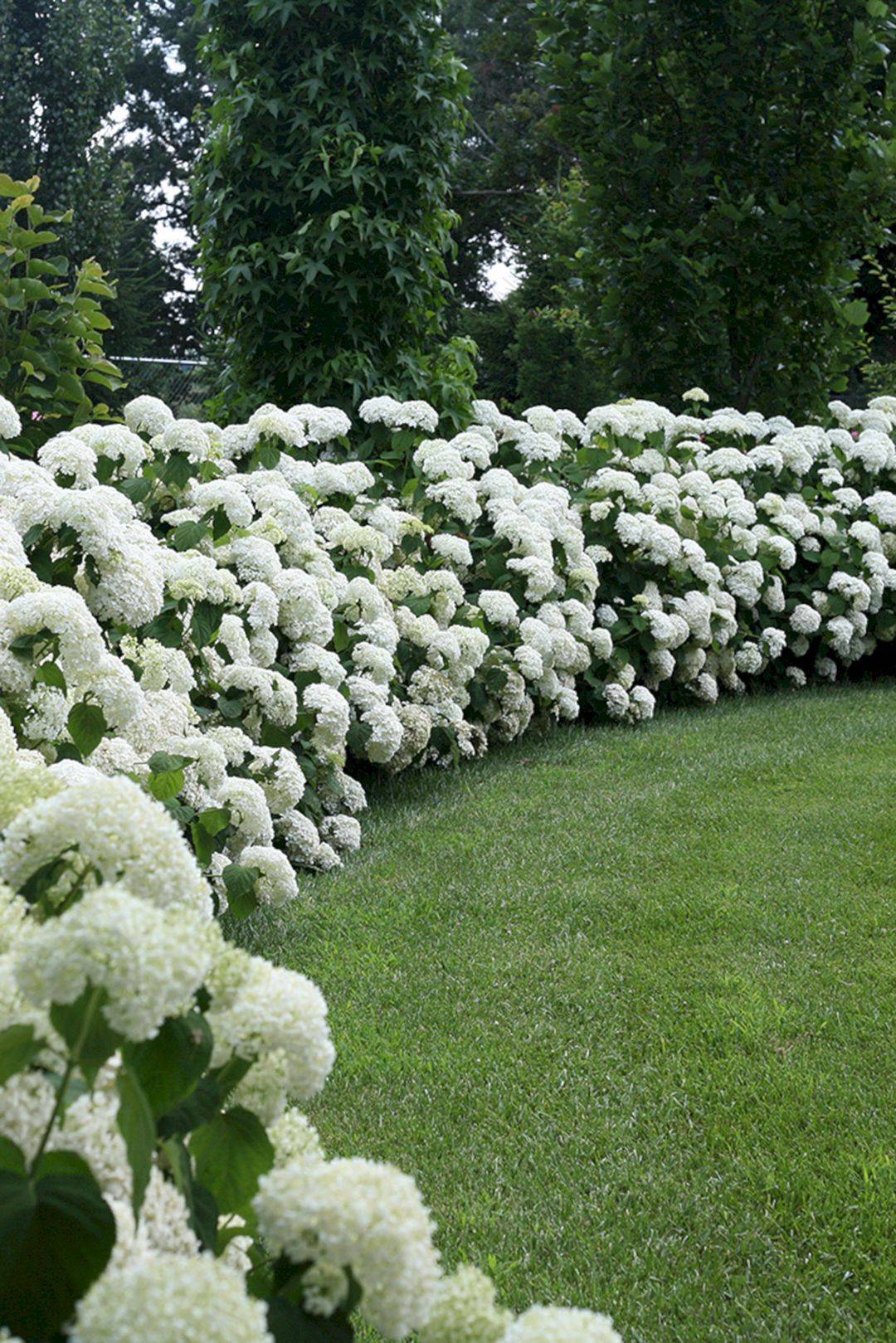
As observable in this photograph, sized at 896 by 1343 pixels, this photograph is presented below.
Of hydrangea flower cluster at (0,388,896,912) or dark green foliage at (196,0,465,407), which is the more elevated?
dark green foliage at (196,0,465,407)

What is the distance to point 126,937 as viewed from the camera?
2.66 feet

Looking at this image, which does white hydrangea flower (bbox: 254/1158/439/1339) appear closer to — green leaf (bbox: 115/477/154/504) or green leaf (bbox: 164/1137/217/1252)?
green leaf (bbox: 164/1137/217/1252)

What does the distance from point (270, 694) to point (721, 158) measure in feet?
18.1

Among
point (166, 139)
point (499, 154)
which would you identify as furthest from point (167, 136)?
point (499, 154)

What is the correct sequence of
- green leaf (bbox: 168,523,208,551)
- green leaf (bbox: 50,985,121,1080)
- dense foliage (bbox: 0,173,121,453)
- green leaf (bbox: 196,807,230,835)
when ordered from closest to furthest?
green leaf (bbox: 50,985,121,1080) < green leaf (bbox: 196,807,230,835) < green leaf (bbox: 168,523,208,551) < dense foliage (bbox: 0,173,121,453)

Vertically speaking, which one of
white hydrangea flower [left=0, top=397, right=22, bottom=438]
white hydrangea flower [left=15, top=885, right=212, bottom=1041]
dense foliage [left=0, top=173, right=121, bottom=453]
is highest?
dense foliage [left=0, top=173, right=121, bottom=453]

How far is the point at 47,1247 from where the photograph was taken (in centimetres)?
80

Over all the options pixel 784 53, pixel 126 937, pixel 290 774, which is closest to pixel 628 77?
pixel 784 53

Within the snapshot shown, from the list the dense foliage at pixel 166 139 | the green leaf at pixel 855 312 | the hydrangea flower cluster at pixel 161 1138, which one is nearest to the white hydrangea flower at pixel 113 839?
the hydrangea flower cluster at pixel 161 1138

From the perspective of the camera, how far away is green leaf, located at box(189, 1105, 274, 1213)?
101 cm

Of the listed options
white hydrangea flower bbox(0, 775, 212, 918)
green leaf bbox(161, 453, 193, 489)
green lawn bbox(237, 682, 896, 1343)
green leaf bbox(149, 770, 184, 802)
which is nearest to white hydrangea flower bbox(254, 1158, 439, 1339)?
white hydrangea flower bbox(0, 775, 212, 918)

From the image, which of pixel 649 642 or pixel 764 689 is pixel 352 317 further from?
pixel 764 689

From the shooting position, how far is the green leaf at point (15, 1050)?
86cm

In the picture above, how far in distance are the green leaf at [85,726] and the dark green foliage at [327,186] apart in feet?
15.0
